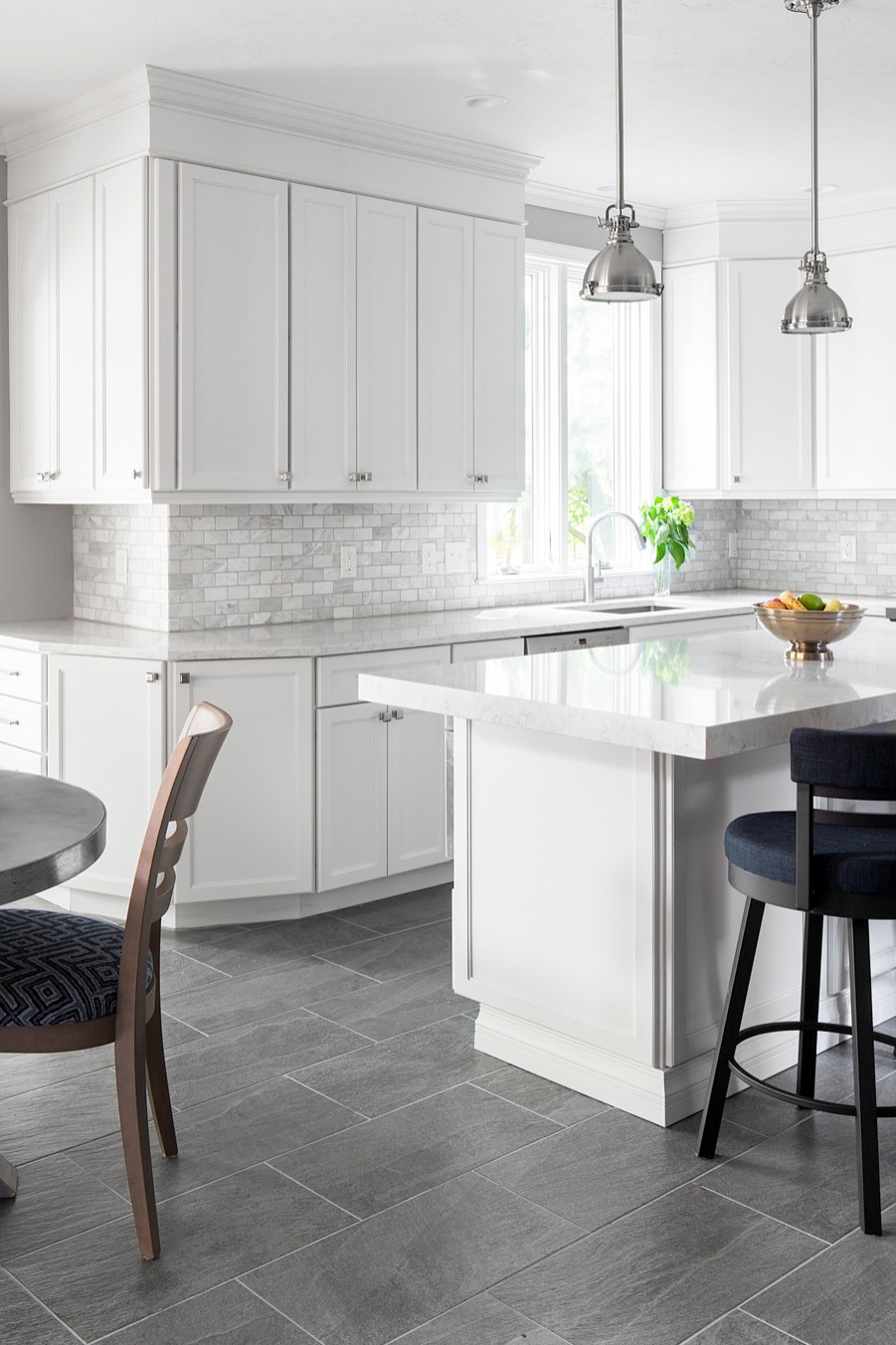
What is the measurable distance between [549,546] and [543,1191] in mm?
3643

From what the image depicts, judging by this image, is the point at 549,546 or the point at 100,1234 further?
the point at 549,546

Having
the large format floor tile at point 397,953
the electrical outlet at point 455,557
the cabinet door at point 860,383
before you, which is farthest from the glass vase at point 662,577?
the large format floor tile at point 397,953

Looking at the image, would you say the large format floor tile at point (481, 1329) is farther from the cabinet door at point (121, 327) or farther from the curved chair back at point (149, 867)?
the cabinet door at point (121, 327)

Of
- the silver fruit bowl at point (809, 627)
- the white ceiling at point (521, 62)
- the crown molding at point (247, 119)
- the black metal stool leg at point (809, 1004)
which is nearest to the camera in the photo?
the black metal stool leg at point (809, 1004)

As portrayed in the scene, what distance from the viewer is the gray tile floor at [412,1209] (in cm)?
216

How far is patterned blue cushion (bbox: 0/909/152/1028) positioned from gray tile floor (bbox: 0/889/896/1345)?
45 centimetres

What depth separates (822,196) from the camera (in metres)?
5.71

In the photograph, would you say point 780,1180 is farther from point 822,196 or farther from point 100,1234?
point 822,196

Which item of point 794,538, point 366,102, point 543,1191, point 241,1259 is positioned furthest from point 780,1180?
point 794,538

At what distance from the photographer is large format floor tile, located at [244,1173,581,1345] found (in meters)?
2.17

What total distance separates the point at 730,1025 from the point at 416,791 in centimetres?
205

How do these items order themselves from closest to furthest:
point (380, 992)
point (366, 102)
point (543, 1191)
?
point (543, 1191) → point (380, 992) → point (366, 102)

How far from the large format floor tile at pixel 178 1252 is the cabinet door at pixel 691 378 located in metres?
4.24

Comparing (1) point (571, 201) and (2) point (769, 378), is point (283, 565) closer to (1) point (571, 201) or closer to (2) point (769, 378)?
(1) point (571, 201)
